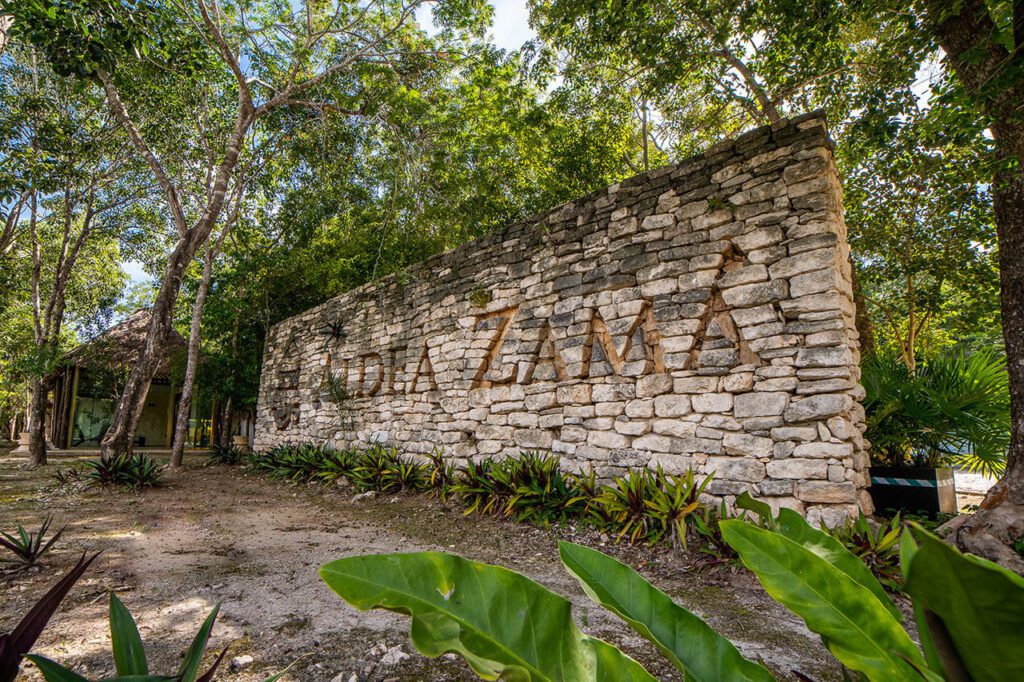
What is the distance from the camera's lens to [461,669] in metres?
2.04

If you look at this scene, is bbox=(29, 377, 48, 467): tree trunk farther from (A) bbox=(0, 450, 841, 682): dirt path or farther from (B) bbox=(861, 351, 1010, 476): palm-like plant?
(B) bbox=(861, 351, 1010, 476): palm-like plant

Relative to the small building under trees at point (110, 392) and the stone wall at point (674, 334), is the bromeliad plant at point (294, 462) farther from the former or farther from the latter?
the small building under trees at point (110, 392)

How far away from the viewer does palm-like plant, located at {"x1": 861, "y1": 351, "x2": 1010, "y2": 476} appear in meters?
4.27

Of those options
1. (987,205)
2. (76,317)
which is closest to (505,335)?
(987,205)

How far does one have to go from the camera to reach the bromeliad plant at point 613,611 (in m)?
0.60

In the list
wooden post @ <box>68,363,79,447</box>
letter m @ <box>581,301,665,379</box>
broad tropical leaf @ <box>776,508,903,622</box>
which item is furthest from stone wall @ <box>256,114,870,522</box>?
wooden post @ <box>68,363,79,447</box>

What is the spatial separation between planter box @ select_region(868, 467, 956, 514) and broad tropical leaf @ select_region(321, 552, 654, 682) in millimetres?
4867

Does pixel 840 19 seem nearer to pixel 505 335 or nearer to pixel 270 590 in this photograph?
pixel 505 335

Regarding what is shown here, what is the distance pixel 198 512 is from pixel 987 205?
9485mm

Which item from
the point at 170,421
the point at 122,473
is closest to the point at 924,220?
the point at 122,473

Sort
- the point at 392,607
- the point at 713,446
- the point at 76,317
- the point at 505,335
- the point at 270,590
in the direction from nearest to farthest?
the point at 392,607
the point at 270,590
the point at 713,446
the point at 505,335
the point at 76,317

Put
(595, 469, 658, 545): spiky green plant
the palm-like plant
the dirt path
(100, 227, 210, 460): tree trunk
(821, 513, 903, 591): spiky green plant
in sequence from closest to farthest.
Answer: the dirt path, (821, 513, 903, 591): spiky green plant, (595, 469, 658, 545): spiky green plant, the palm-like plant, (100, 227, 210, 460): tree trunk

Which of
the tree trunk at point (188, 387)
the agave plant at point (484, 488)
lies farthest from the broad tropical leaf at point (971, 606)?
the tree trunk at point (188, 387)

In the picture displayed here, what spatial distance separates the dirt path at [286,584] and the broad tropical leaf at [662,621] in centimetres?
92
